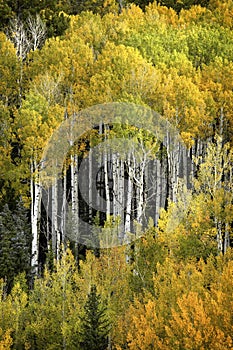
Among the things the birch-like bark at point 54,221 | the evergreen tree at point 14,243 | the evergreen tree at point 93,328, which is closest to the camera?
the evergreen tree at point 93,328

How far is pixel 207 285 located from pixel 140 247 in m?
3.75

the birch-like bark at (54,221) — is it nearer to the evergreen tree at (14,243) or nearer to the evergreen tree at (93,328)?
the evergreen tree at (14,243)

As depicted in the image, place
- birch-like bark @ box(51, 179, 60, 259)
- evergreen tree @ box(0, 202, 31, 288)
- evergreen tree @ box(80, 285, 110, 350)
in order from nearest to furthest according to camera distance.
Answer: evergreen tree @ box(80, 285, 110, 350) < evergreen tree @ box(0, 202, 31, 288) < birch-like bark @ box(51, 179, 60, 259)

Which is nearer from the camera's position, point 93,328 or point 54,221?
point 93,328

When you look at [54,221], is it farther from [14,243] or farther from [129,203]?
[129,203]

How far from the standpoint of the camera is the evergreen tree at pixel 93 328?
82.5 feet

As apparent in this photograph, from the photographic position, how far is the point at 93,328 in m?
25.1

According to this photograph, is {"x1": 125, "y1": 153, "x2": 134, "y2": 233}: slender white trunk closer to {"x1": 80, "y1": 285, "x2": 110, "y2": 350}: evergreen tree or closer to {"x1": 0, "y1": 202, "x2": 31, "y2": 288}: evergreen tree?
{"x1": 0, "y1": 202, "x2": 31, "y2": 288}: evergreen tree

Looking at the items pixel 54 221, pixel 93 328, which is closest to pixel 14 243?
pixel 54 221

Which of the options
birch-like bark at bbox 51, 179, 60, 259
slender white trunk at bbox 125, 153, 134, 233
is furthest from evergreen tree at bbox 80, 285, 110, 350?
birch-like bark at bbox 51, 179, 60, 259

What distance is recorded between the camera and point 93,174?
41906 mm

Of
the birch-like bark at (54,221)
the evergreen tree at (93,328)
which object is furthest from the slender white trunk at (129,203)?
the evergreen tree at (93,328)

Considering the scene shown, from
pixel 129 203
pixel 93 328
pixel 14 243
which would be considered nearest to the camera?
pixel 93 328

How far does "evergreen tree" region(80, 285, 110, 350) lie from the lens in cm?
2516
